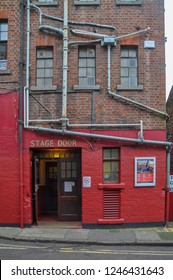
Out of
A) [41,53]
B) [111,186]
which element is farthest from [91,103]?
[111,186]

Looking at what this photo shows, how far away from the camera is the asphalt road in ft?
33.7

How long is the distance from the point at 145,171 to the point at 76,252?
189 inches

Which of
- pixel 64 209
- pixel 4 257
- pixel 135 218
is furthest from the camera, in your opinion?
pixel 64 209

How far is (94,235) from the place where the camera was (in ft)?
43.2

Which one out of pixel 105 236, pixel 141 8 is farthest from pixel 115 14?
pixel 105 236

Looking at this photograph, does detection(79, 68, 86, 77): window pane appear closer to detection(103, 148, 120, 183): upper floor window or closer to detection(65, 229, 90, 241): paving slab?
detection(103, 148, 120, 183): upper floor window

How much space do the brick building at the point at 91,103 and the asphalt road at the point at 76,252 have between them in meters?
2.61

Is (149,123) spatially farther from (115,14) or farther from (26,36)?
(26,36)

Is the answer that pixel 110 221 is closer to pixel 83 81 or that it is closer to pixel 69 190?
pixel 69 190

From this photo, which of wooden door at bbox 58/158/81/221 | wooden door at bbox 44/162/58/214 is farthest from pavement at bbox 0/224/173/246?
wooden door at bbox 44/162/58/214

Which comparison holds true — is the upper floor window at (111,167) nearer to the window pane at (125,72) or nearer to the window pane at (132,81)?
the window pane at (132,81)

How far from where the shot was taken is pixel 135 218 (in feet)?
47.5

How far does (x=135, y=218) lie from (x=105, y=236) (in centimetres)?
191

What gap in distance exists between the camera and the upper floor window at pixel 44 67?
1502 centimetres
